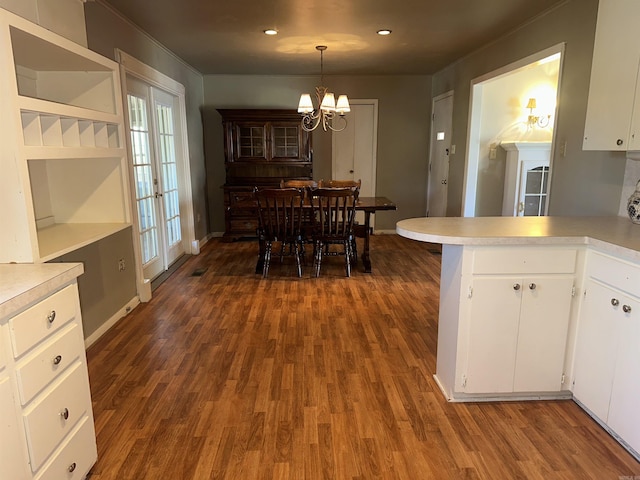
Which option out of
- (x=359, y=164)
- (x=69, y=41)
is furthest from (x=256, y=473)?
(x=359, y=164)

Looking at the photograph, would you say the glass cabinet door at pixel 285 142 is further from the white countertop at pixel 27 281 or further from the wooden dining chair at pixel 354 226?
the white countertop at pixel 27 281

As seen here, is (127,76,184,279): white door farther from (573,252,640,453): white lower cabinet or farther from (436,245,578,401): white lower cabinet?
(573,252,640,453): white lower cabinet

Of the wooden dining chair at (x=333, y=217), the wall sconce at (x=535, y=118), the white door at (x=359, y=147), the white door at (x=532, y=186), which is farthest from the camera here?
the white door at (x=359, y=147)

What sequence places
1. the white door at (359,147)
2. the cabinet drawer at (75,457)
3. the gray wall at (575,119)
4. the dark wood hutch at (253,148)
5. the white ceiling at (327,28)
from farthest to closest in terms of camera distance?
the white door at (359,147)
the dark wood hutch at (253,148)
the white ceiling at (327,28)
the gray wall at (575,119)
the cabinet drawer at (75,457)

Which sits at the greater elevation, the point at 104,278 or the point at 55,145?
the point at 55,145

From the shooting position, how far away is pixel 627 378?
1.82 meters

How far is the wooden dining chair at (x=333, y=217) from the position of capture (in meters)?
4.06

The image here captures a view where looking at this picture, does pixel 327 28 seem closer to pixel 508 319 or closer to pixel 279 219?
pixel 279 219

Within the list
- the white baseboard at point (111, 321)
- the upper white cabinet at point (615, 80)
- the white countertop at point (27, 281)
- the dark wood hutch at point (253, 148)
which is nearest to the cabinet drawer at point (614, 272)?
the upper white cabinet at point (615, 80)

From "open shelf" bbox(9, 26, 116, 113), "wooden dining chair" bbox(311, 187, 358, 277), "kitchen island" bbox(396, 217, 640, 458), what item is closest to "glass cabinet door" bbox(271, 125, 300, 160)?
"wooden dining chair" bbox(311, 187, 358, 277)

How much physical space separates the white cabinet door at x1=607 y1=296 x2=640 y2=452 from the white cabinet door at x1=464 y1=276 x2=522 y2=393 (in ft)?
1.40

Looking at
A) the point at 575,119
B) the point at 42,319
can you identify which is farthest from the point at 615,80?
the point at 42,319

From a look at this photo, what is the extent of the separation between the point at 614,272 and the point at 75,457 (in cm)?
238

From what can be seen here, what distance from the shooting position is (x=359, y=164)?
21.3 ft
